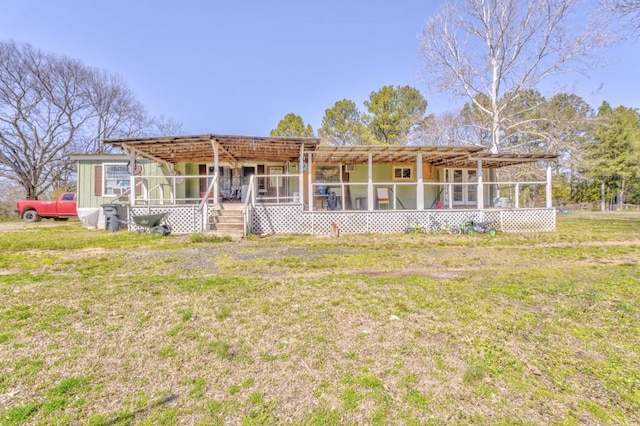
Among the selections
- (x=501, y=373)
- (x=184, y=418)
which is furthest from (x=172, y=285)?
(x=501, y=373)

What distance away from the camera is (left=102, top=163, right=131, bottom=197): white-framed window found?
46.4 feet

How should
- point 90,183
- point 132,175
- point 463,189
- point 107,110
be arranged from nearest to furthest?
point 132,175 < point 90,183 < point 463,189 < point 107,110

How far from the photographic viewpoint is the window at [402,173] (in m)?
13.8

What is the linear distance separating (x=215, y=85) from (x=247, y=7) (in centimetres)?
1741

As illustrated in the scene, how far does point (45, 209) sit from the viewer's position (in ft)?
50.1

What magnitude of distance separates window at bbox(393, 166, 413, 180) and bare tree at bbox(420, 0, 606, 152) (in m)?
5.71

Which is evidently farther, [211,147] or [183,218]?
[211,147]

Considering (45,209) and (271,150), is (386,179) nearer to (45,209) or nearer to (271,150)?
(271,150)

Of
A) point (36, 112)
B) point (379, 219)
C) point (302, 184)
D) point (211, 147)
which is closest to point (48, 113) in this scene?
point (36, 112)

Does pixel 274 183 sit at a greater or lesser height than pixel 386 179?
lesser

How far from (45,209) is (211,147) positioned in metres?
10.9

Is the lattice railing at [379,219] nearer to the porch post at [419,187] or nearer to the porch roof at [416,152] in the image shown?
the porch post at [419,187]

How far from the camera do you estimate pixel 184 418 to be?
176 cm

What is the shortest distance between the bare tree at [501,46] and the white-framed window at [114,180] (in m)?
17.7
